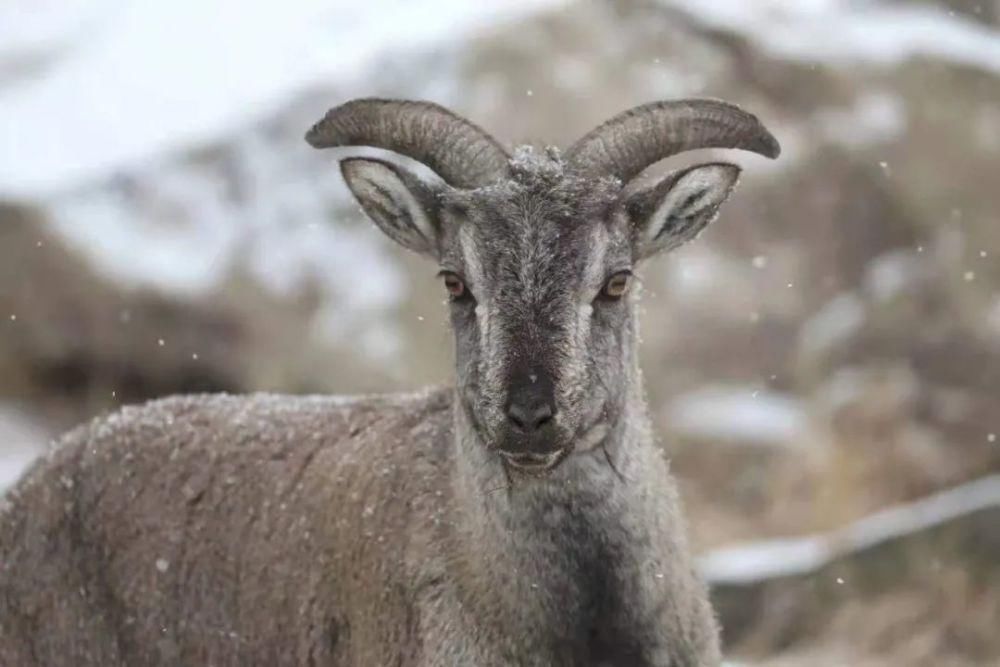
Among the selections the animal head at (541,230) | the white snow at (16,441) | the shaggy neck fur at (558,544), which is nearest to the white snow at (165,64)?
the white snow at (16,441)

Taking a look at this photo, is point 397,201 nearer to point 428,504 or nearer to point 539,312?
point 539,312

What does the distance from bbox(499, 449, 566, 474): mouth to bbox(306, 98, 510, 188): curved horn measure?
1201mm

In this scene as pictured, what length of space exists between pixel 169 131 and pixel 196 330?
2558 millimetres

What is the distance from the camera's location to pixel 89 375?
13445 millimetres

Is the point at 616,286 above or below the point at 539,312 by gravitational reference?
above

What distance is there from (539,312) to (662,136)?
1.06 metres

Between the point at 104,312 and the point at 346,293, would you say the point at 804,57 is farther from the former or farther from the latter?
the point at 104,312

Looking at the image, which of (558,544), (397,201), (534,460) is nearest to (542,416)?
(534,460)

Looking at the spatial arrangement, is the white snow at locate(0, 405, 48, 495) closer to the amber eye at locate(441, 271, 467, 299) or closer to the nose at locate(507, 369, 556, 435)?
the amber eye at locate(441, 271, 467, 299)

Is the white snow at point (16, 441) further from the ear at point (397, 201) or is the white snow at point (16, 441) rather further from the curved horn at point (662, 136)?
the curved horn at point (662, 136)

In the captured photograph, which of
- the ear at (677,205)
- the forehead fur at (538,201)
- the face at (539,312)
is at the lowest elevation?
the face at (539,312)

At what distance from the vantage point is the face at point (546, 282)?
5664mm

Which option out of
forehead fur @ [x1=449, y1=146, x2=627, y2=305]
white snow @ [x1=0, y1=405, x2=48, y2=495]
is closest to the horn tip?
forehead fur @ [x1=449, y1=146, x2=627, y2=305]

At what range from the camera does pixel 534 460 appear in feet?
18.5
